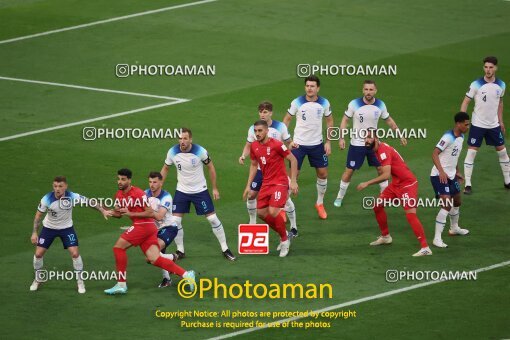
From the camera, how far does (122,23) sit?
37.7 meters

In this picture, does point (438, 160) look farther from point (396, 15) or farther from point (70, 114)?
point (396, 15)

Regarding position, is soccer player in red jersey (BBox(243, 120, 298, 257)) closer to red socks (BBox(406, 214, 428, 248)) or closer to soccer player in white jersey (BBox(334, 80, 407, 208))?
red socks (BBox(406, 214, 428, 248))

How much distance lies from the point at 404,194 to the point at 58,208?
21.5 feet

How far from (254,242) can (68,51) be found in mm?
14278

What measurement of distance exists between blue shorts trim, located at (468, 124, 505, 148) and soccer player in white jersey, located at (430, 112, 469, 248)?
10.4 feet

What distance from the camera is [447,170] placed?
23.7 metres

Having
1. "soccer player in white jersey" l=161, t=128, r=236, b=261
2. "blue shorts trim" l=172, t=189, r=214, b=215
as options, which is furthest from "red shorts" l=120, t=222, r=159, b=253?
"blue shorts trim" l=172, t=189, r=214, b=215

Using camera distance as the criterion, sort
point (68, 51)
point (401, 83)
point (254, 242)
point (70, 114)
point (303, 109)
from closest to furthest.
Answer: point (254, 242)
point (303, 109)
point (70, 114)
point (401, 83)
point (68, 51)

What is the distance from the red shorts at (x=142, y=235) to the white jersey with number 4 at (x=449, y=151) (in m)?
5.87

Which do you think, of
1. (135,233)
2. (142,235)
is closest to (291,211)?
(142,235)

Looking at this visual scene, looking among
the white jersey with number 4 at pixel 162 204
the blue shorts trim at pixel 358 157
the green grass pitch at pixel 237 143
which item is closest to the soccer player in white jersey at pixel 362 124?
the blue shorts trim at pixel 358 157

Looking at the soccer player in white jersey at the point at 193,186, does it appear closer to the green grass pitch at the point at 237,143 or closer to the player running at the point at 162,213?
the green grass pitch at the point at 237,143

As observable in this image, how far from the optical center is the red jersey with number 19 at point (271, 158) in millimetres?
23000

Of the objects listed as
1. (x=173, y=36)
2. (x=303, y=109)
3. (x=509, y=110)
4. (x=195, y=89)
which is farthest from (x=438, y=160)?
(x=173, y=36)
